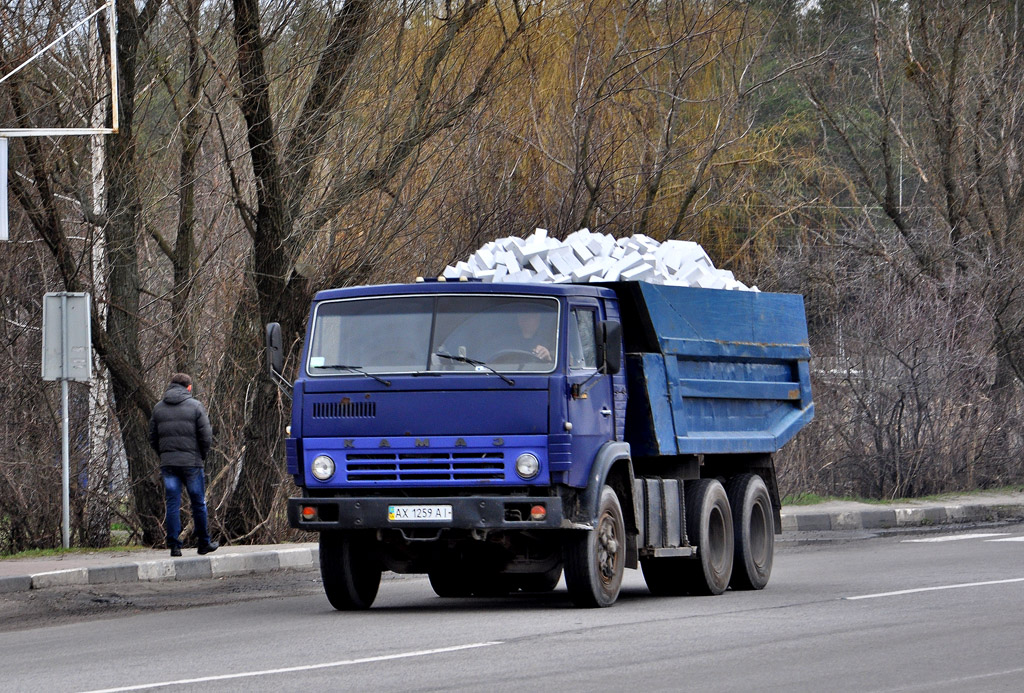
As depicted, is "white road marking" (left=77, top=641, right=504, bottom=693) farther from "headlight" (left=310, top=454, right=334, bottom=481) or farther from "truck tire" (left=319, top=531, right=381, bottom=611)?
"truck tire" (left=319, top=531, right=381, bottom=611)

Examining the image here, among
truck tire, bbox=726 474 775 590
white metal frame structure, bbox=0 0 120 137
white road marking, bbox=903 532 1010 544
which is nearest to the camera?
truck tire, bbox=726 474 775 590

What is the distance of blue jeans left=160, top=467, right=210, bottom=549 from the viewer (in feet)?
55.5

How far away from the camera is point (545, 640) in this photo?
33.3ft

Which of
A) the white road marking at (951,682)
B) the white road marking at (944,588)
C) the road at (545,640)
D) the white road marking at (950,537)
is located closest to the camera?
the white road marking at (951,682)

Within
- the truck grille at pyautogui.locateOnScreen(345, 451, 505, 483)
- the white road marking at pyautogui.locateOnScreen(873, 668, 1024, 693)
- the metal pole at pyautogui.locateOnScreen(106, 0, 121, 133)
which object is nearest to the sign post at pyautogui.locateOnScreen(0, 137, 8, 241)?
the metal pole at pyautogui.locateOnScreen(106, 0, 121, 133)

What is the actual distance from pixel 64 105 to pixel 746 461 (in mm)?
8454

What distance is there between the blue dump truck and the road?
47 centimetres

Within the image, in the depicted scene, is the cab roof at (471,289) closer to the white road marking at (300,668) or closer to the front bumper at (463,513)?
the front bumper at (463,513)

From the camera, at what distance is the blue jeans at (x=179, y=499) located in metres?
16.9

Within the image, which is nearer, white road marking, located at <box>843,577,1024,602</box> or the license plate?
the license plate

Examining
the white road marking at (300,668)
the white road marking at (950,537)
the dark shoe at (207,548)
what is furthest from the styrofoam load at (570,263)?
the white road marking at (950,537)

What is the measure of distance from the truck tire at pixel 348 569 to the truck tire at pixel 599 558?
1660 millimetres

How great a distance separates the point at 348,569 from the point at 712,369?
12.5ft

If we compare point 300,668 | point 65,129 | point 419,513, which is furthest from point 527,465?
point 65,129
